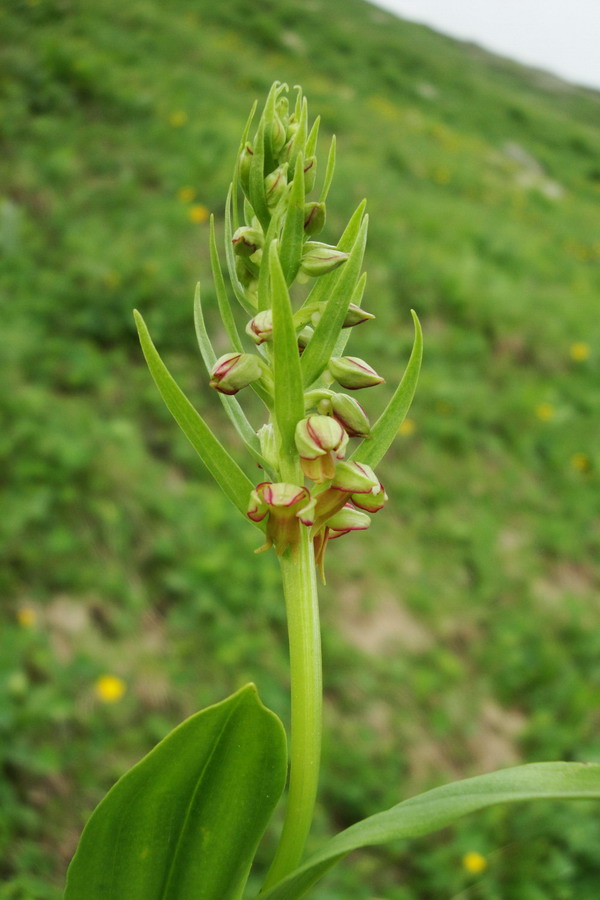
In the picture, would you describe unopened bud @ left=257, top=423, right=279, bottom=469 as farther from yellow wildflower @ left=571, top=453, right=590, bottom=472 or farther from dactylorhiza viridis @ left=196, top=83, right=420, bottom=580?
yellow wildflower @ left=571, top=453, right=590, bottom=472

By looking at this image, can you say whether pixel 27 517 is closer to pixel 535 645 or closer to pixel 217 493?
pixel 217 493

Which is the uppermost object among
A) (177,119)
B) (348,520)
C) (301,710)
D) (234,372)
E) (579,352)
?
(234,372)

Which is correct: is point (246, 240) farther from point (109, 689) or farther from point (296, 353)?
point (109, 689)

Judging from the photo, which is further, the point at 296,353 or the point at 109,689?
the point at 109,689

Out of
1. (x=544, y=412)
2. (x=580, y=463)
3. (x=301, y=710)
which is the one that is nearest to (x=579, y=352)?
(x=544, y=412)

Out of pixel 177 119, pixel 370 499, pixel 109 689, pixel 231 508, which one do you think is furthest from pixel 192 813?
pixel 177 119

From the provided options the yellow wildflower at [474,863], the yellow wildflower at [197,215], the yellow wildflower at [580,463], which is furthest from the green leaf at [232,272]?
the yellow wildflower at [580,463]

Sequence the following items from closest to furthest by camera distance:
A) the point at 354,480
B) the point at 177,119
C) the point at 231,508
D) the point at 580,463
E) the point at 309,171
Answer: the point at 354,480
the point at 309,171
the point at 231,508
the point at 580,463
the point at 177,119

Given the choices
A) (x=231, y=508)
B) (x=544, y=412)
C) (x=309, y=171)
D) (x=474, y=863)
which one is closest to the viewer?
(x=309, y=171)

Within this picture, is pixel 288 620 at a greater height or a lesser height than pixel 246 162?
lesser
